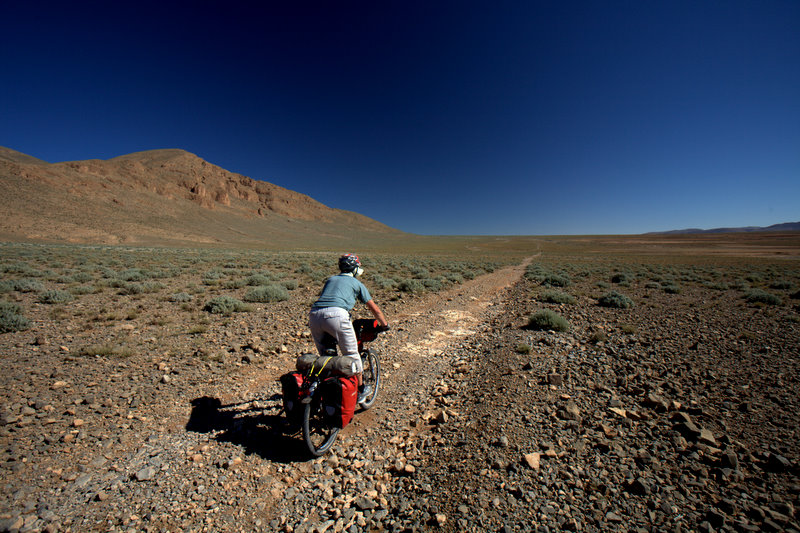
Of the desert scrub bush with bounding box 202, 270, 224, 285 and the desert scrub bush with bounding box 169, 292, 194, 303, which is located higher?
the desert scrub bush with bounding box 202, 270, 224, 285

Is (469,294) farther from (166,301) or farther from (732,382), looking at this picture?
(166,301)

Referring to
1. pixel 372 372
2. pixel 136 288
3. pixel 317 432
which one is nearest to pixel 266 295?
pixel 136 288

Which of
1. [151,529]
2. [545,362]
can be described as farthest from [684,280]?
[151,529]

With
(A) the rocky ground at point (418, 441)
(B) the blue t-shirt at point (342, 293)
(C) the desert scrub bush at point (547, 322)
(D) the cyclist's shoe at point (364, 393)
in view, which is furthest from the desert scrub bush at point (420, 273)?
(B) the blue t-shirt at point (342, 293)

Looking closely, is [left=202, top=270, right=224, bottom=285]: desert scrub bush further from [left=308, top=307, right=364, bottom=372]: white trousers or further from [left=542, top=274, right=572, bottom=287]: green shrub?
[left=542, top=274, right=572, bottom=287]: green shrub

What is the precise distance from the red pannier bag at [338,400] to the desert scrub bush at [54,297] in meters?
10.1

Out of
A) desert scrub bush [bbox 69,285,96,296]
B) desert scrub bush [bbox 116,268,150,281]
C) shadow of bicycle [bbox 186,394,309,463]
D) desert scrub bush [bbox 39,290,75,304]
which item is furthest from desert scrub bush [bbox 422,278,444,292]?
desert scrub bush [bbox 116,268,150,281]

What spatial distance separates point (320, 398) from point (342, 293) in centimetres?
124

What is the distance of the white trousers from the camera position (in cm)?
357

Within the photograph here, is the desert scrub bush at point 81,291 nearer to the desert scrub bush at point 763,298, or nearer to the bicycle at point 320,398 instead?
the bicycle at point 320,398

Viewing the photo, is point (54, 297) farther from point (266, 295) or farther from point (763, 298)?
point (763, 298)

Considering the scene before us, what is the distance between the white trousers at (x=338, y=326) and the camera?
3.57m

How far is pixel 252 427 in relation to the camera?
381 centimetres

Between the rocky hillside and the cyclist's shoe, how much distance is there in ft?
239
